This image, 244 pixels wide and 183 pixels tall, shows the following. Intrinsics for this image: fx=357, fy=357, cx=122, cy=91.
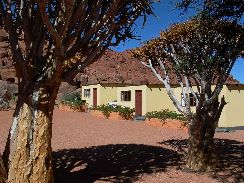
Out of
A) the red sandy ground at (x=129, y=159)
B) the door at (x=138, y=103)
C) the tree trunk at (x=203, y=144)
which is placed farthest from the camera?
the door at (x=138, y=103)

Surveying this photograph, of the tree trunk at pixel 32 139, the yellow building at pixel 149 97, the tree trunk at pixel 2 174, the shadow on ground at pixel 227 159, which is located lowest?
the shadow on ground at pixel 227 159

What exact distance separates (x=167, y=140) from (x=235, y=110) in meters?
9.69

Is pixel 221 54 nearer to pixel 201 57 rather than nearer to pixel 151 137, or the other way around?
pixel 201 57

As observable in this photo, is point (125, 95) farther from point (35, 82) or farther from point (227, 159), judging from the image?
point (35, 82)

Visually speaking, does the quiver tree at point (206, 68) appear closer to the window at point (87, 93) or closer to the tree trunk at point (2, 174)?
the tree trunk at point (2, 174)

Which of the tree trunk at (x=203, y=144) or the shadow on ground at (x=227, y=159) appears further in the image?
the tree trunk at (x=203, y=144)

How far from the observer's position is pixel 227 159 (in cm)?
1112

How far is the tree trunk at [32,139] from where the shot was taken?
7.05 meters

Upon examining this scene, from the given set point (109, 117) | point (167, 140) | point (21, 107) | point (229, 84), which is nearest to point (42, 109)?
point (21, 107)

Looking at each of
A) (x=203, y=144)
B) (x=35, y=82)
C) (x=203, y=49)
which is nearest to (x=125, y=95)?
(x=203, y=49)

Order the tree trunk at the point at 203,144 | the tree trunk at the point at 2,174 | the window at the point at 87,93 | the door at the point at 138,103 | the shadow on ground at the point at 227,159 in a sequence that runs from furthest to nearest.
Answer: the window at the point at 87,93
the door at the point at 138,103
the tree trunk at the point at 203,144
the shadow on ground at the point at 227,159
the tree trunk at the point at 2,174

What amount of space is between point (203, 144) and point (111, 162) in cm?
270

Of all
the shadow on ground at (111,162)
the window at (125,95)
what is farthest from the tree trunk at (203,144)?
the window at (125,95)

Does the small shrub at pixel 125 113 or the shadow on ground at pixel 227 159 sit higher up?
the small shrub at pixel 125 113
